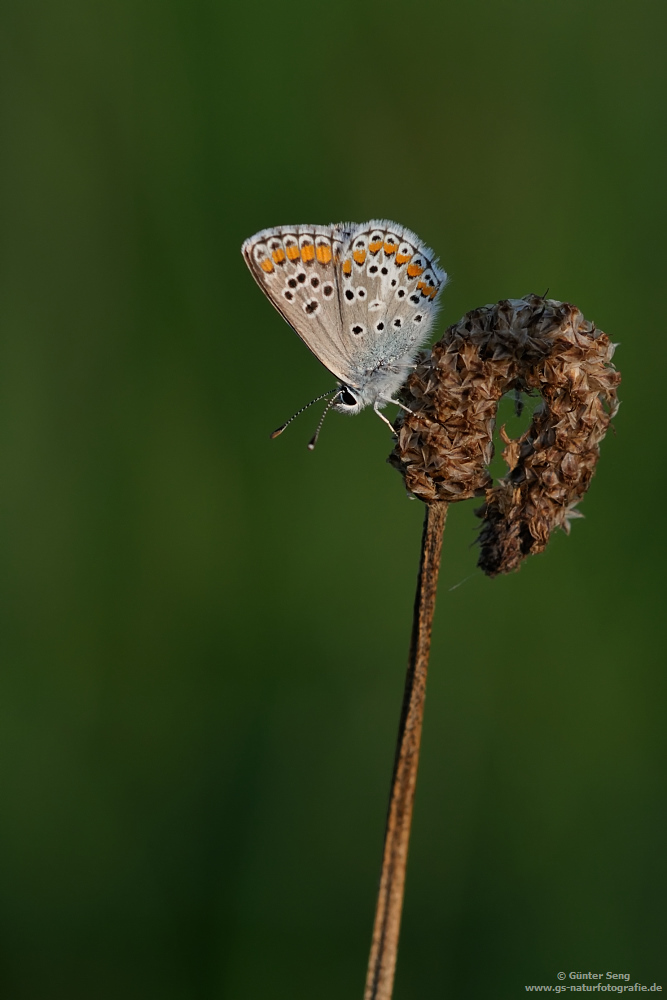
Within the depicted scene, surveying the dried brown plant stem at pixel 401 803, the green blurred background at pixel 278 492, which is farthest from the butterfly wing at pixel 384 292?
the dried brown plant stem at pixel 401 803

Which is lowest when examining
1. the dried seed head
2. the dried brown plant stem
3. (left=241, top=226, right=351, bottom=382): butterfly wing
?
the dried brown plant stem

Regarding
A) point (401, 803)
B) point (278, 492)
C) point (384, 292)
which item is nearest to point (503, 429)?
point (401, 803)

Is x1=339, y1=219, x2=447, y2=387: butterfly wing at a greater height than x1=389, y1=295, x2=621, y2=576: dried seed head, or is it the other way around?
x1=339, y1=219, x2=447, y2=387: butterfly wing

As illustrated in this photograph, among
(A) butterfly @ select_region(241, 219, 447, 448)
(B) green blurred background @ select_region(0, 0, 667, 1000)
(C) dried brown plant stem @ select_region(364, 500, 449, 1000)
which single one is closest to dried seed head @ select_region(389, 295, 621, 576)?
(C) dried brown plant stem @ select_region(364, 500, 449, 1000)

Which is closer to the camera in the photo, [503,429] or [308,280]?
[503,429]

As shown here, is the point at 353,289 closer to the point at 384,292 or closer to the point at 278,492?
the point at 384,292

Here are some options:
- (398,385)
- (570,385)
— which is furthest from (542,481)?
(398,385)

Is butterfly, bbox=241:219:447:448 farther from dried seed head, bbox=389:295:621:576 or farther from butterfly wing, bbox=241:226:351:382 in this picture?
dried seed head, bbox=389:295:621:576
